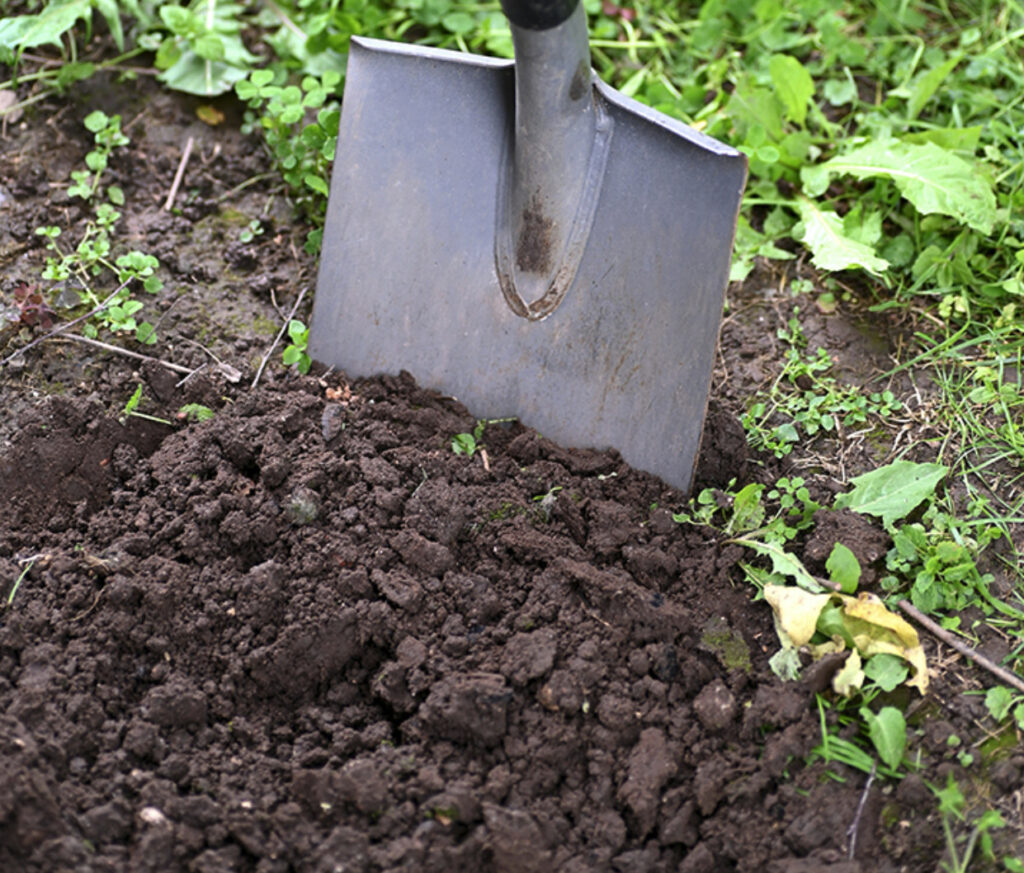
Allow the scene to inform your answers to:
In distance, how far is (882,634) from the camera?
6.12 feet

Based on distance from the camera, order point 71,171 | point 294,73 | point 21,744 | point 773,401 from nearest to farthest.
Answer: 1. point 21,744
2. point 773,401
3. point 71,171
4. point 294,73

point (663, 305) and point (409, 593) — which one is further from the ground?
point (663, 305)

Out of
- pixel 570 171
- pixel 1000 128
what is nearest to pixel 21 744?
pixel 570 171

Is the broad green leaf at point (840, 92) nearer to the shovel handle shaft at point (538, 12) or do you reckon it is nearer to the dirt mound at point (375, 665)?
the shovel handle shaft at point (538, 12)

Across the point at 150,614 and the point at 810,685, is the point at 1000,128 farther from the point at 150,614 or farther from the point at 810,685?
the point at 150,614

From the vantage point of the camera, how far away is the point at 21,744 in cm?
158

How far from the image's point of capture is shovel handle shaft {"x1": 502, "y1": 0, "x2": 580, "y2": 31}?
1837 millimetres

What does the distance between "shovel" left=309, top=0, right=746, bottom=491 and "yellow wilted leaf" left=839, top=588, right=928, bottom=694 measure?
17.4 inches

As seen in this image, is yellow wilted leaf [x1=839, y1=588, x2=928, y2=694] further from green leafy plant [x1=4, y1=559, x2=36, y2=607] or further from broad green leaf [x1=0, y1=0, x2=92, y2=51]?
broad green leaf [x1=0, y1=0, x2=92, y2=51]

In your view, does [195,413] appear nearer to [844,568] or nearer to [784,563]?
[784,563]

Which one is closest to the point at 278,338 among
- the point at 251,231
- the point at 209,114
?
the point at 251,231

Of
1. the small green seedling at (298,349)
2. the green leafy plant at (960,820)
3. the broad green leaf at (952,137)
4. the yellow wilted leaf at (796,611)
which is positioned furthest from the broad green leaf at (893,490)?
the small green seedling at (298,349)

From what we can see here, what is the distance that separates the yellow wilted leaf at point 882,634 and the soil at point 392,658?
0.24ft

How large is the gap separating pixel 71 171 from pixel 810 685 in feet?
7.53
